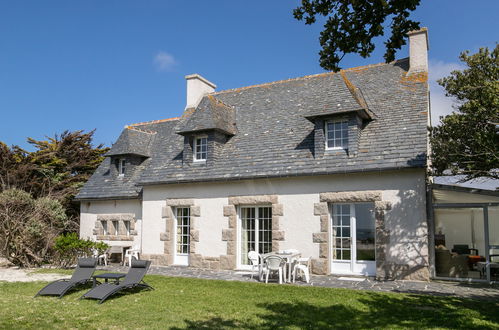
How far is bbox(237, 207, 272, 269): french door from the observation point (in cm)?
1523

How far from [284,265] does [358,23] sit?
7.56m

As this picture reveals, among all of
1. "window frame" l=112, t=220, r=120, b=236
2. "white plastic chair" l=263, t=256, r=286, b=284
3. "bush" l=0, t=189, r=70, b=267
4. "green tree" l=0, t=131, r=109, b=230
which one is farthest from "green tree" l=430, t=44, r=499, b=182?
"green tree" l=0, t=131, r=109, b=230

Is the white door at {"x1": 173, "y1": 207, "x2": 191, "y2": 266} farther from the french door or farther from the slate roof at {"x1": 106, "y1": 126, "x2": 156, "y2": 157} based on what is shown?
the slate roof at {"x1": 106, "y1": 126, "x2": 156, "y2": 157}

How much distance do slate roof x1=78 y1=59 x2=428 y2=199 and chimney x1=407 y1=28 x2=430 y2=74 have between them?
1.19ft

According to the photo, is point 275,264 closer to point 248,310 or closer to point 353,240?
point 353,240

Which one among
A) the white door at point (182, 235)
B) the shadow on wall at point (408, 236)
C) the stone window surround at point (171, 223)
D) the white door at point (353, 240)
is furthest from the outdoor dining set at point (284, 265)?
the white door at point (182, 235)

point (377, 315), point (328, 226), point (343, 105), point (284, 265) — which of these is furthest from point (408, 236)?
point (377, 315)

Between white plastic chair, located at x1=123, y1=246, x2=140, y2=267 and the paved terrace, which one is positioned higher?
white plastic chair, located at x1=123, y1=246, x2=140, y2=267

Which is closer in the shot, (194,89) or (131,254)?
(131,254)

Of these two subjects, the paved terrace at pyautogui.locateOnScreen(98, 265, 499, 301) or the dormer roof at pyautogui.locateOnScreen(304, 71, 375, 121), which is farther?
the dormer roof at pyautogui.locateOnScreen(304, 71, 375, 121)

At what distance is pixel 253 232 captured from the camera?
15.5m

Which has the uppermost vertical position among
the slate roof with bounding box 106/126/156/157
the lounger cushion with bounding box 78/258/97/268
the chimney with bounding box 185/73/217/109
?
the chimney with bounding box 185/73/217/109

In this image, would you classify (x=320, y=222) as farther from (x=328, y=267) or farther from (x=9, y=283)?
(x=9, y=283)

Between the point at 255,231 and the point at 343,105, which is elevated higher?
the point at 343,105
